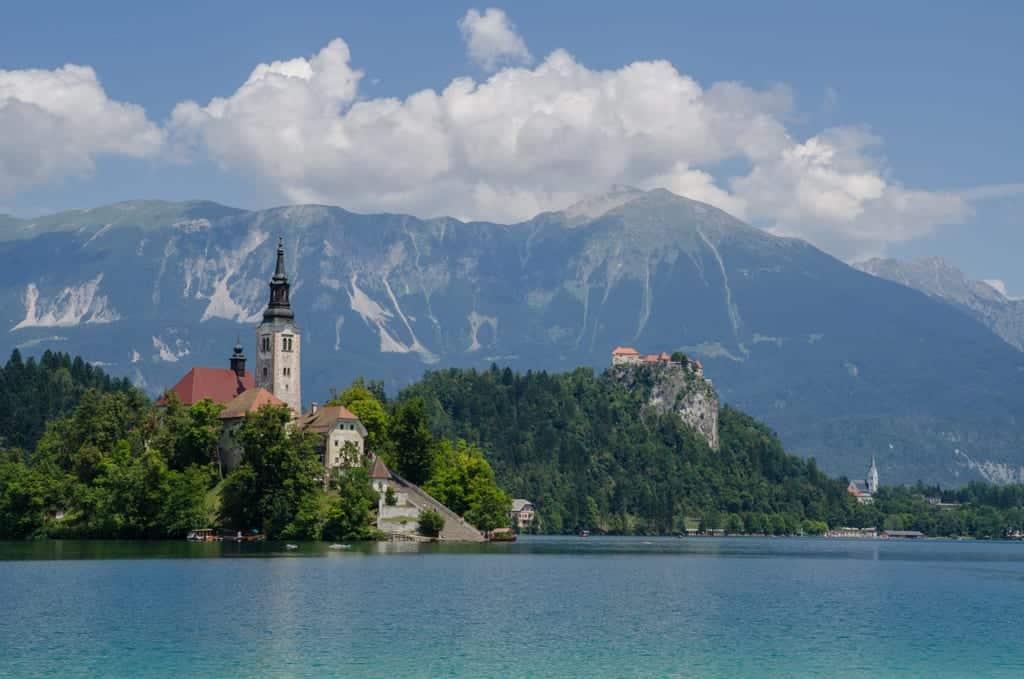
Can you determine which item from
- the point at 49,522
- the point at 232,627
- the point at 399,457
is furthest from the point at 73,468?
the point at 232,627

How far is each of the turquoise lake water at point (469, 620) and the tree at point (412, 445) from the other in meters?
45.4

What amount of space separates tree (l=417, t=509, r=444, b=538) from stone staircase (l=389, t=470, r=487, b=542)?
1018 millimetres

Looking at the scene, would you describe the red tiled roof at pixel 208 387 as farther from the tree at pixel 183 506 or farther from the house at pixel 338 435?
the tree at pixel 183 506

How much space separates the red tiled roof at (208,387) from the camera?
18088cm

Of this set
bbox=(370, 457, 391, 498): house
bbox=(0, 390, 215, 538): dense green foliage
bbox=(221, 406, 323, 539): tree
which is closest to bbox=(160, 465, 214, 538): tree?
bbox=(0, 390, 215, 538): dense green foliage

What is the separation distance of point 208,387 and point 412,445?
29.4 m

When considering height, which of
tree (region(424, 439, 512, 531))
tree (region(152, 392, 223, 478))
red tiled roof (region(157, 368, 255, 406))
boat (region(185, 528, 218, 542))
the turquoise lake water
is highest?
red tiled roof (region(157, 368, 255, 406))

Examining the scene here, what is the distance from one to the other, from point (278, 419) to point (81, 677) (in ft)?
320

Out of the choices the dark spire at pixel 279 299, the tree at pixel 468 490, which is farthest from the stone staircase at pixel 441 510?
the dark spire at pixel 279 299

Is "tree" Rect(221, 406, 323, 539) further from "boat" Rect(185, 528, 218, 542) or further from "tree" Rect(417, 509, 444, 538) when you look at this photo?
"tree" Rect(417, 509, 444, 538)

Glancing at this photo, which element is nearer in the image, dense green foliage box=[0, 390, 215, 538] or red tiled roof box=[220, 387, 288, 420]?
dense green foliage box=[0, 390, 215, 538]

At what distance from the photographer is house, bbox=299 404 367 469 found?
160 meters

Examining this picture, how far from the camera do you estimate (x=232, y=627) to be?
2699 inches

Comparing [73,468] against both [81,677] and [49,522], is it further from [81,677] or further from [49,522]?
[81,677]
